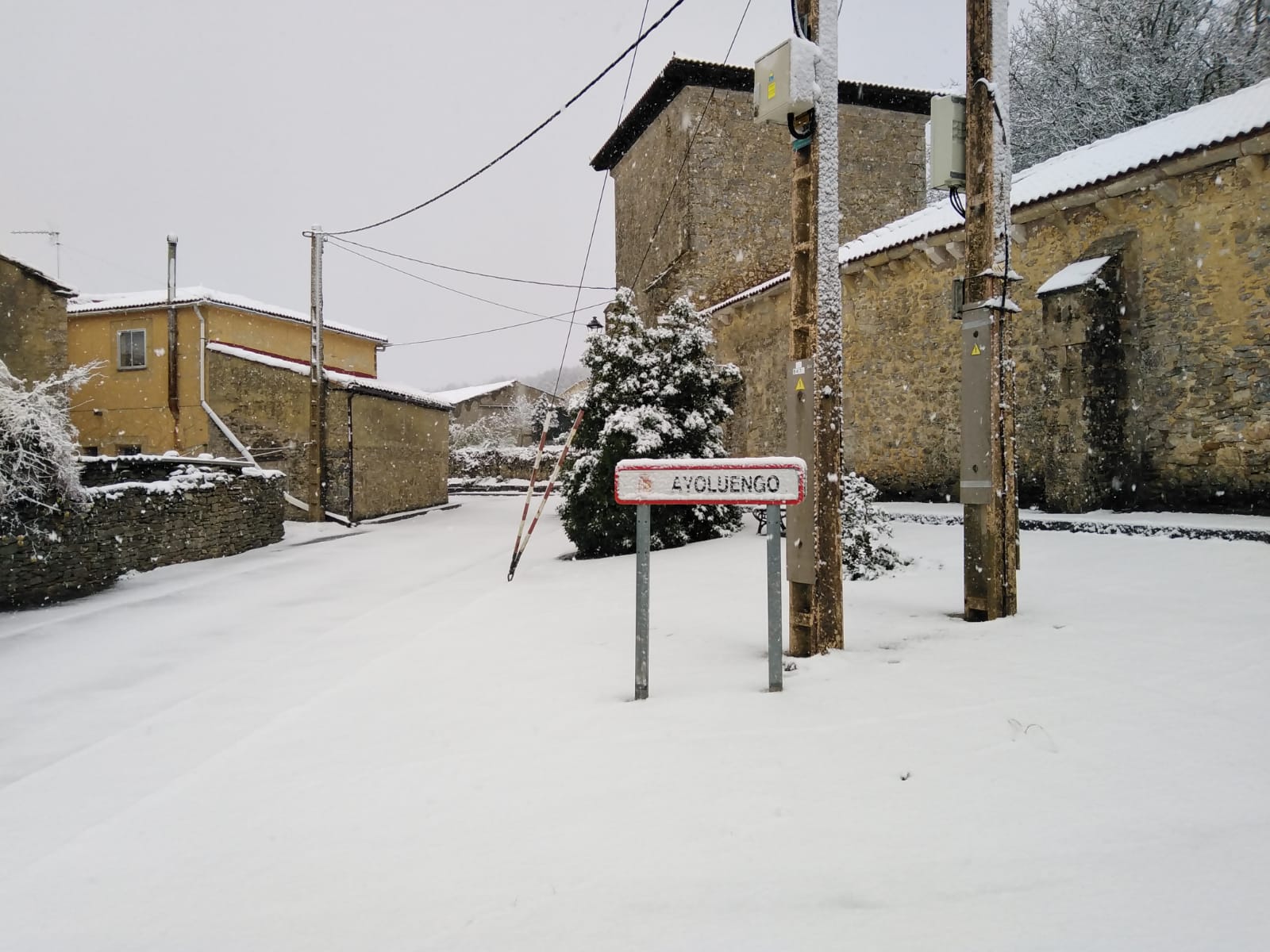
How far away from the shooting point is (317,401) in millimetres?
18000

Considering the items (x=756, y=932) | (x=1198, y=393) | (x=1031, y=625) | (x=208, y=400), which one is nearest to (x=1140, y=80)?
(x=1198, y=393)

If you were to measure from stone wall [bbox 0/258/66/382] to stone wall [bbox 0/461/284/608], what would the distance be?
29.3 feet

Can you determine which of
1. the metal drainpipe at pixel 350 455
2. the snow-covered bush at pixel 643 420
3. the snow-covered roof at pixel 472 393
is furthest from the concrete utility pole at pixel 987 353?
the snow-covered roof at pixel 472 393

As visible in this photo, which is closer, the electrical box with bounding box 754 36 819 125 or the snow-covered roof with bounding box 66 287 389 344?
the electrical box with bounding box 754 36 819 125

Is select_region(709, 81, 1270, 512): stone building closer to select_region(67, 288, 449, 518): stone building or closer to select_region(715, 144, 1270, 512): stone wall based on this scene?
select_region(715, 144, 1270, 512): stone wall

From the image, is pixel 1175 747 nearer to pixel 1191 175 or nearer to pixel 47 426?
pixel 1191 175

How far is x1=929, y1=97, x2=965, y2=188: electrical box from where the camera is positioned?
16.0 feet

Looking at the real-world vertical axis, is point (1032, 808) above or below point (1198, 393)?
below

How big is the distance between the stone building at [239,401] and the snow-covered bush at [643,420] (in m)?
10.6

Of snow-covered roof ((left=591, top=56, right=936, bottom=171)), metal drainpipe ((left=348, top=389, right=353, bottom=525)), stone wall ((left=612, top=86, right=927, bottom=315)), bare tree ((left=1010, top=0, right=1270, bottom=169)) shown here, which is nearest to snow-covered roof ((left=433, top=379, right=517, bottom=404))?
metal drainpipe ((left=348, top=389, right=353, bottom=525))

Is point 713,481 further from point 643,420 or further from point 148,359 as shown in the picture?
point 148,359

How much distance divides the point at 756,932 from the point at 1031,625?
132 inches

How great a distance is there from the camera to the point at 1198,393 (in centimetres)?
832

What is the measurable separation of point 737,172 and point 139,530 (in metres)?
16.1
